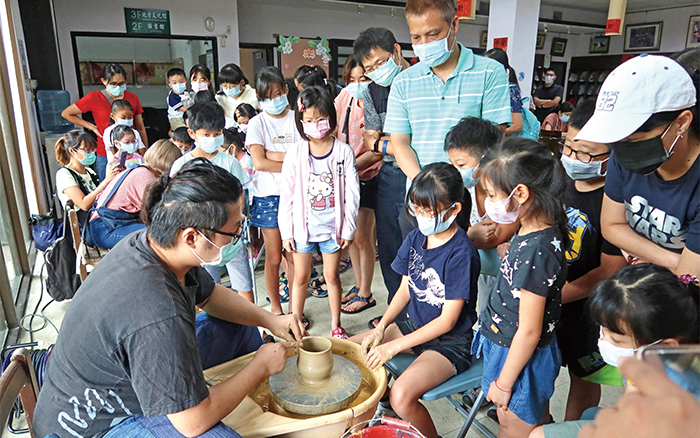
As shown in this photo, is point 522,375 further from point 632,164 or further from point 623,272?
point 632,164

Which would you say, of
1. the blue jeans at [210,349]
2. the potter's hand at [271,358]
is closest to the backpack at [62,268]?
the blue jeans at [210,349]

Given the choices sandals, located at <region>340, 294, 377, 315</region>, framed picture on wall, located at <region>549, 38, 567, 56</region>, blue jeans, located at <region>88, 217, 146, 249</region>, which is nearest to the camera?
blue jeans, located at <region>88, 217, 146, 249</region>

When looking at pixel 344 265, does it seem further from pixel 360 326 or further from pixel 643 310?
pixel 643 310

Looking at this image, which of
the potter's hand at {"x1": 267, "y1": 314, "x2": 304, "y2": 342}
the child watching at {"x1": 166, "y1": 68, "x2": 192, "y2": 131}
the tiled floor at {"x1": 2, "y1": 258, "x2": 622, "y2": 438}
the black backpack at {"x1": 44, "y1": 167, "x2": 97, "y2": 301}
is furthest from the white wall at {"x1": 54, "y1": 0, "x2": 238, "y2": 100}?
the potter's hand at {"x1": 267, "y1": 314, "x2": 304, "y2": 342}

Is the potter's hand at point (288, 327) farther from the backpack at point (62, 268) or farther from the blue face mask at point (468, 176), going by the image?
the backpack at point (62, 268)

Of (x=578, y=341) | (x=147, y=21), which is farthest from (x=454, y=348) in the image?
(x=147, y=21)

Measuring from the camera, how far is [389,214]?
2596 mm

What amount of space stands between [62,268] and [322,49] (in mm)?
6490

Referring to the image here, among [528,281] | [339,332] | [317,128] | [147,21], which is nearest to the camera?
[528,281]

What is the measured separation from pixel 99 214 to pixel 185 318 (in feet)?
6.11

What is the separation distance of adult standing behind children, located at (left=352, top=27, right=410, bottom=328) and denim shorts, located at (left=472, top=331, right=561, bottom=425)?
1055mm

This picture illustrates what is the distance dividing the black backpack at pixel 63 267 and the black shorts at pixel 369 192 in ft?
5.71

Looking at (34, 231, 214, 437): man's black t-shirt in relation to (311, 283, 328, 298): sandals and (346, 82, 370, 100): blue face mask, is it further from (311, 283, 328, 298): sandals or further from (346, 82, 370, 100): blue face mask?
(311, 283, 328, 298): sandals

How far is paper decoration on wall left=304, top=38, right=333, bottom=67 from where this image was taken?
7.96 meters
